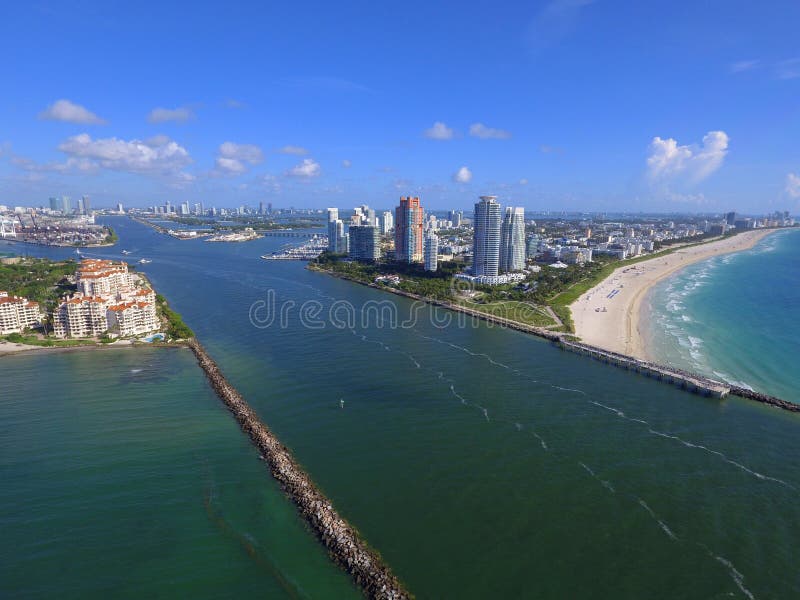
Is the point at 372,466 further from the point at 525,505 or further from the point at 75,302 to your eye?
the point at 75,302

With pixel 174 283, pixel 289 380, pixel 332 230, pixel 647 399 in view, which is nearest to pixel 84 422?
pixel 289 380

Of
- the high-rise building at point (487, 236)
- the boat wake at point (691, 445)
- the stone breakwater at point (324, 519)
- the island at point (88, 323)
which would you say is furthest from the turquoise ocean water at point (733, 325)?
the island at point (88, 323)

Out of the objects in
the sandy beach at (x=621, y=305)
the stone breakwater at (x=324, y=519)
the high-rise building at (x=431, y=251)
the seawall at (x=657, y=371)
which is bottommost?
the stone breakwater at (x=324, y=519)

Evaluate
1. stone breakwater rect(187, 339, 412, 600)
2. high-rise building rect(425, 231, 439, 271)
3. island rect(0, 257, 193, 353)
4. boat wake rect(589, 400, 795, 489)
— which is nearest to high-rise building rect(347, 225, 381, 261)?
high-rise building rect(425, 231, 439, 271)

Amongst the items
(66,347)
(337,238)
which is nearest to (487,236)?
(337,238)

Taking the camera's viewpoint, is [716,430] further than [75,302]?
No

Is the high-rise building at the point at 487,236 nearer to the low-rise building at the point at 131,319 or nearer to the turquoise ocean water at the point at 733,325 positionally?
the turquoise ocean water at the point at 733,325
